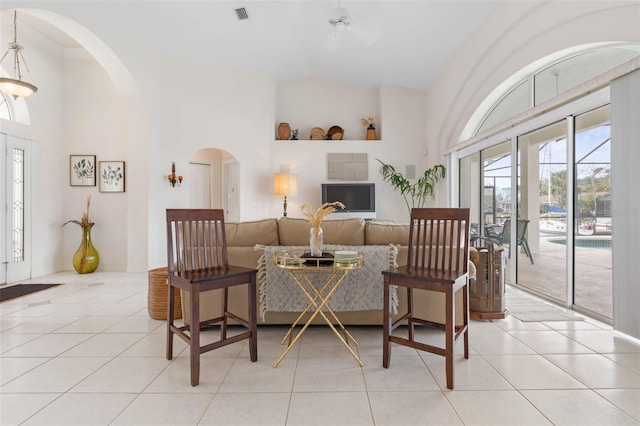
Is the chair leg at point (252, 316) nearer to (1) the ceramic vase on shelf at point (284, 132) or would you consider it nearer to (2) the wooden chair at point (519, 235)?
(2) the wooden chair at point (519, 235)

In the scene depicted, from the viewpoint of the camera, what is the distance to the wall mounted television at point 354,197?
6664 millimetres

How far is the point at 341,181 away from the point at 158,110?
11.5ft

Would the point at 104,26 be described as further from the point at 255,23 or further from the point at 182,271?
the point at 182,271

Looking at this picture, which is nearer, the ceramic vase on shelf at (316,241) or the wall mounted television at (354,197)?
the ceramic vase on shelf at (316,241)

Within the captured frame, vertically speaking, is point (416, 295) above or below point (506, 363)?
above

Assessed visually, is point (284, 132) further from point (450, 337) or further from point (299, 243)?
point (450, 337)

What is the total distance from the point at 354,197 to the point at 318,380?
4.94 metres

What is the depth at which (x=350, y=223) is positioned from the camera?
287 cm

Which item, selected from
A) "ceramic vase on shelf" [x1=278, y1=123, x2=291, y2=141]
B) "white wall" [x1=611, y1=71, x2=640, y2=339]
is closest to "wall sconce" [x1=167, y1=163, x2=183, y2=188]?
"ceramic vase on shelf" [x1=278, y1=123, x2=291, y2=141]

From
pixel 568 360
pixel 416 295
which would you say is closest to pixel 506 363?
pixel 568 360

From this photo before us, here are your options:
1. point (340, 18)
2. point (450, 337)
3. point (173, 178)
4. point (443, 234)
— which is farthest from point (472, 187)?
point (173, 178)

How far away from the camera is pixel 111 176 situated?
18.1ft

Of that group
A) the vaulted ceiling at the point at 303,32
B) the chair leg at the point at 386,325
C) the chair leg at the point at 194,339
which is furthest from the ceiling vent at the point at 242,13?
the chair leg at the point at 386,325

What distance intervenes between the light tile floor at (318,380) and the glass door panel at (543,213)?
0.98 metres
